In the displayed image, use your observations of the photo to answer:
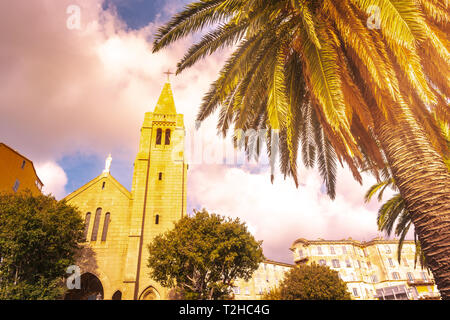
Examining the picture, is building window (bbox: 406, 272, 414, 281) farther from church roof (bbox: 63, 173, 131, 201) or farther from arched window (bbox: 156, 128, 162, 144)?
church roof (bbox: 63, 173, 131, 201)

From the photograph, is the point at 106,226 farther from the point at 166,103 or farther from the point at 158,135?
the point at 166,103

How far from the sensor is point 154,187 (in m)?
28.6

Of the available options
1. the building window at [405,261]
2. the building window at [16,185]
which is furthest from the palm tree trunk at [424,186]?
the building window at [405,261]

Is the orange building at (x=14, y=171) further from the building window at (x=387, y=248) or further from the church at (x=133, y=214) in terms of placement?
the building window at (x=387, y=248)

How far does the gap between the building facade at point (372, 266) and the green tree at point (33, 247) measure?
42.0 metres

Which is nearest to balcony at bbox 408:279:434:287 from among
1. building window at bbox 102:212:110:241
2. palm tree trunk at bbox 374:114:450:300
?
building window at bbox 102:212:110:241

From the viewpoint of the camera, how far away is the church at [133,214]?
23.7m

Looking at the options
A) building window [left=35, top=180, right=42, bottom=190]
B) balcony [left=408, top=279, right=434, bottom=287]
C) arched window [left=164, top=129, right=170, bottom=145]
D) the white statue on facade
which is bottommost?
balcony [left=408, top=279, right=434, bottom=287]

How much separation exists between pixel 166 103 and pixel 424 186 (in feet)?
111

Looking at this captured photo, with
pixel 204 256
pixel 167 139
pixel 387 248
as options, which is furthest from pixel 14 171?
pixel 387 248

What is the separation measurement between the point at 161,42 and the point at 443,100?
7940 millimetres

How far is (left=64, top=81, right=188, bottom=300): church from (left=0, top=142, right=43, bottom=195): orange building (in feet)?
23.7

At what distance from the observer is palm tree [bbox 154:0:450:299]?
16.3 feet

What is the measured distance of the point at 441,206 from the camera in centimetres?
473
